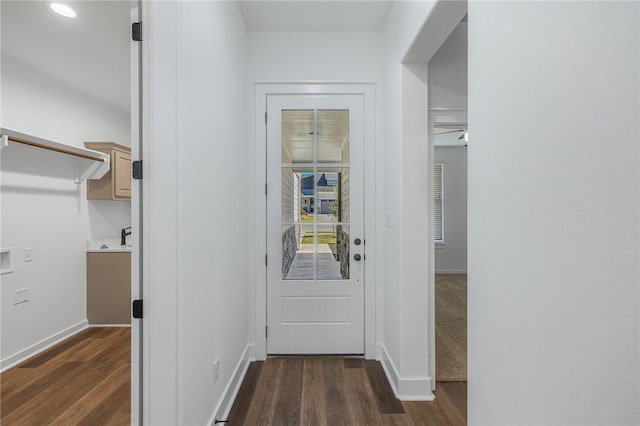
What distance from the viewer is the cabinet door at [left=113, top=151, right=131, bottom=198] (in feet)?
11.5

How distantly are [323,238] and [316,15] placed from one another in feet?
5.89

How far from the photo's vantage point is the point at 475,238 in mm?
1129

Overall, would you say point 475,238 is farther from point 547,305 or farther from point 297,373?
point 297,373

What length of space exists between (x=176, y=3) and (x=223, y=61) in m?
0.64

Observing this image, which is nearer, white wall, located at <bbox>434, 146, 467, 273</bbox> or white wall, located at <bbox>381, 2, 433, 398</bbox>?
white wall, located at <bbox>381, 2, 433, 398</bbox>

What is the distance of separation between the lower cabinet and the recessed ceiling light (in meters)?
2.33

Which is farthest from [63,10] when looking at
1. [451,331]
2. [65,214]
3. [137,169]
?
[451,331]

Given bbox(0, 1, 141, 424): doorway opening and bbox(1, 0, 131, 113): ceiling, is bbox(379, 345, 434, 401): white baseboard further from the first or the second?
bbox(1, 0, 131, 113): ceiling

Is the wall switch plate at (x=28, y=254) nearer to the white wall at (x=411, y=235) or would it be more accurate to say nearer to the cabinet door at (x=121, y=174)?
the cabinet door at (x=121, y=174)

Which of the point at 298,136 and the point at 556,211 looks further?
the point at 298,136

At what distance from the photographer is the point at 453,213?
19.8 feet

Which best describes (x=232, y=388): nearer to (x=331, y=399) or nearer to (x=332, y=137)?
(x=331, y=399)

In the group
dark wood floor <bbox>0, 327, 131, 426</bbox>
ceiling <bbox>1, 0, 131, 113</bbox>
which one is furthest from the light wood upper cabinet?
dark wood floor <bbox>0, 327, 131, 426</bbox>

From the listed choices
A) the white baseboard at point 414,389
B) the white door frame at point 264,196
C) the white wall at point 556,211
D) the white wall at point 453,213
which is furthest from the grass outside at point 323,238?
the white wall at point 453,213
